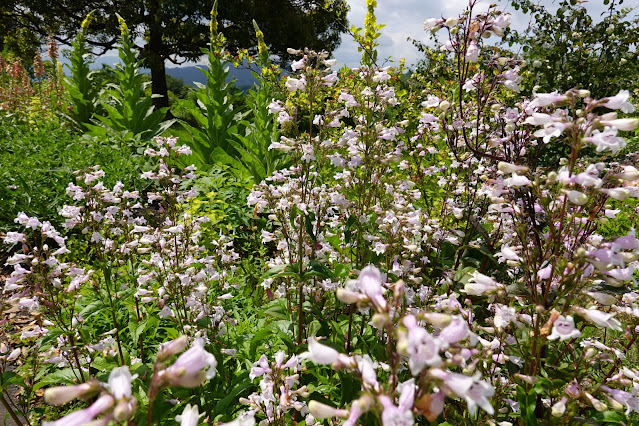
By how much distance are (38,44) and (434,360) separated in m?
25.3

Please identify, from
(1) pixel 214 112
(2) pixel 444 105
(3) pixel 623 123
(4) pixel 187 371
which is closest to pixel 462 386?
(4) pixel 187 371

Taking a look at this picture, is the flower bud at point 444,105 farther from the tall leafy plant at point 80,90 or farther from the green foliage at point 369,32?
the tall leafy plant at point 80,90

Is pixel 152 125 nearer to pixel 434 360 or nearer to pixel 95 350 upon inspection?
pixel 95 350

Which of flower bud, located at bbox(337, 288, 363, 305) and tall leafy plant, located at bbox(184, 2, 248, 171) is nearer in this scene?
flower bud, located at bbox(337, 288, 363, 305)

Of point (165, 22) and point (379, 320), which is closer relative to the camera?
point (379, 320)

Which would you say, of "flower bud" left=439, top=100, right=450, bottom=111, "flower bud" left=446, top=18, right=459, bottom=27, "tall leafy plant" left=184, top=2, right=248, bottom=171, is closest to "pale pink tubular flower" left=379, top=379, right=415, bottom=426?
"flower bud" left=439, top=100, right=450, bottom=111

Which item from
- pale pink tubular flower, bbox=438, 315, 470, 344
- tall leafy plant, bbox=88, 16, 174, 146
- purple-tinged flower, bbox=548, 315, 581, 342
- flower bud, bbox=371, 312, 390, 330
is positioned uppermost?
tall leafy plant, bbox=88, 16, 174, 146

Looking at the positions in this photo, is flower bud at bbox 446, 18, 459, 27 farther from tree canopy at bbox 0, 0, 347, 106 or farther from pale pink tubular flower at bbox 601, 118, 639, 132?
tree canopy at bbox 0, 0, 347, 106

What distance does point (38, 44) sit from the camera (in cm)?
1961

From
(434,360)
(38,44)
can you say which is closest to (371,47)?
(434,360)

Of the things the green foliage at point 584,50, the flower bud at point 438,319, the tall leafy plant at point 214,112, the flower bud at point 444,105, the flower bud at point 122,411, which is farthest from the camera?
the tall leafy plant at point 214,112

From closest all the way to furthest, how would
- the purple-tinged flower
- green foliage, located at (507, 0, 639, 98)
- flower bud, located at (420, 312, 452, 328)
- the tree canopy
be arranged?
flower bud, located at (420, 312, 452, 328)
the purple-tinged flower
green foliage, located at (507, 0, 639, 98)
the tree canopy

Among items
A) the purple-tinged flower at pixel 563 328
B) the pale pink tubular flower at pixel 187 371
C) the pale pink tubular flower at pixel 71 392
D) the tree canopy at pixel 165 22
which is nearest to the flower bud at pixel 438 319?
the pale pink tubular flower at pixel 187 371

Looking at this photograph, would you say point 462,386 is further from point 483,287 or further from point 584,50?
point 584,50
